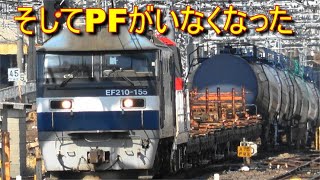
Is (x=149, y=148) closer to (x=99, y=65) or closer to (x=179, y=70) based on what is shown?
(x=99, y=65)

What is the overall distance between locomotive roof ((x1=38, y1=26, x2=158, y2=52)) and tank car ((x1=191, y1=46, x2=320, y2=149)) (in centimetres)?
1336

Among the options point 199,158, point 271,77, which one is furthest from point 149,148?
point 271,77

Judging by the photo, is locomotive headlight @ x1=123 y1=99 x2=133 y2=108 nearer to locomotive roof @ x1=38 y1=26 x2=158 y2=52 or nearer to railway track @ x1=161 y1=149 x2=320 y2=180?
locomotive roof @ x1=38 y1=26 x2=158 y2=52

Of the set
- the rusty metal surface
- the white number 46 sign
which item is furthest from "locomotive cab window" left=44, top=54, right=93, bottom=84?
the white number 46 sign

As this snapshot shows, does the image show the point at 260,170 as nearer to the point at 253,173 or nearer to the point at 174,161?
the point at 253,173

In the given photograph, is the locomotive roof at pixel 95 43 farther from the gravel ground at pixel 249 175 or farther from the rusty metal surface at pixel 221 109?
the rusty metal surface at pixel 221 109

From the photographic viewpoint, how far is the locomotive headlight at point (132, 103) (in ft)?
52.1

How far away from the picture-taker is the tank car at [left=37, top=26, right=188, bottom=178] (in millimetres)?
15828

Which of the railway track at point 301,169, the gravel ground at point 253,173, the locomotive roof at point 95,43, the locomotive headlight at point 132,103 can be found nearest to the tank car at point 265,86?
the railway track at point 301,169

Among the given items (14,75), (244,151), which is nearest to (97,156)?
(244,151)

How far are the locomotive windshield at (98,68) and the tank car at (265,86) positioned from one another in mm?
13421

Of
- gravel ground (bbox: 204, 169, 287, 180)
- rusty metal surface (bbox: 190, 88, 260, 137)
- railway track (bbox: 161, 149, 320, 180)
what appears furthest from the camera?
rusty metal surface (bbox: 190, 88, 260, 137)

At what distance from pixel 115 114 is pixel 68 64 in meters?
1.20

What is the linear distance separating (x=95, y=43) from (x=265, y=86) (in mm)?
14998
